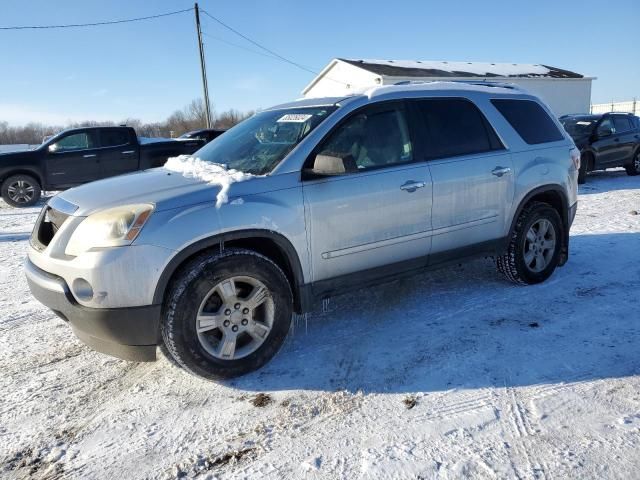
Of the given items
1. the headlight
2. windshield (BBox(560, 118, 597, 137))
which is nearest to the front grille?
the headlight

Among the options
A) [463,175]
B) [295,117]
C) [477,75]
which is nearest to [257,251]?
[295,117]

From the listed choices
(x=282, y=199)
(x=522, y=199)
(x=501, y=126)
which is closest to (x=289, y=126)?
(x=282, y=199)

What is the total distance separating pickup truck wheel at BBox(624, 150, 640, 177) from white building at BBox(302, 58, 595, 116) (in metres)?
14.6

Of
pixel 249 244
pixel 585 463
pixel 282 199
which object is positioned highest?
pixel 282 199

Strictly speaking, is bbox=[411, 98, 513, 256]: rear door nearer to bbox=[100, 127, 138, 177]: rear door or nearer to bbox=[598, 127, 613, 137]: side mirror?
bbox=[598, 127, 613, 137]: side mirror

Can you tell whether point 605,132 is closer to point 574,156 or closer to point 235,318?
point 574,156

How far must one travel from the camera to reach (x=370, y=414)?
9.15 ft

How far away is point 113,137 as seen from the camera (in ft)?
39.4

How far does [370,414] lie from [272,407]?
58cm

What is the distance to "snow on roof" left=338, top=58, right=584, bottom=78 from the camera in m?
26.6

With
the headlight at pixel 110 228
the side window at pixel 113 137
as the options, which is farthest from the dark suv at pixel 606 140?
the headlight at pixel 110 228

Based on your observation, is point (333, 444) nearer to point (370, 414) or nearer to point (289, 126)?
point (370, 414)

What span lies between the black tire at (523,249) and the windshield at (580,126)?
804 centimetres

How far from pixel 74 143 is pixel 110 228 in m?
10.2
